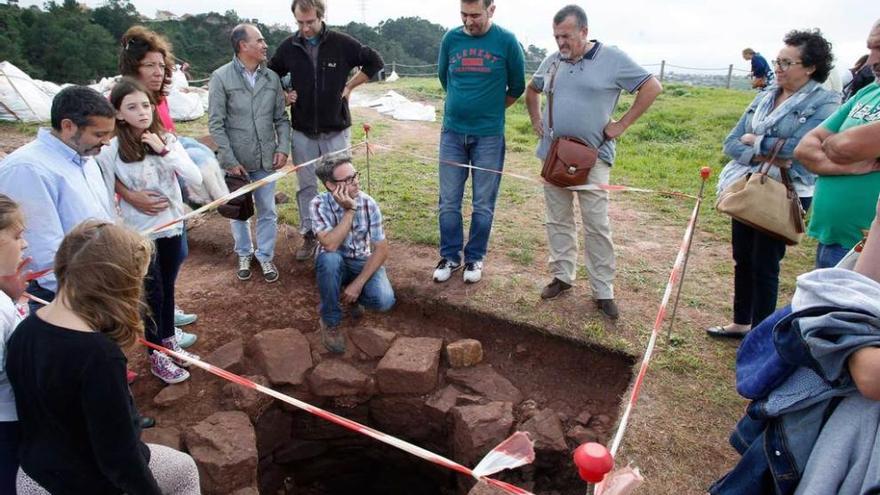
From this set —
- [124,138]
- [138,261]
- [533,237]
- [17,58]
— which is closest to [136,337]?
[138,261]

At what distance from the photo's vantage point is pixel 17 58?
49.4 ft

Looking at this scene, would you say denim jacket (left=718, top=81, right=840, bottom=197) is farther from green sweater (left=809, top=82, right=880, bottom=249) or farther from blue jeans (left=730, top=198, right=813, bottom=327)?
green sweater (left=809, top=82, right=880, bottom=249)

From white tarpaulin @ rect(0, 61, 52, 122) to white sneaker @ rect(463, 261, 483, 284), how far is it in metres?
9.31

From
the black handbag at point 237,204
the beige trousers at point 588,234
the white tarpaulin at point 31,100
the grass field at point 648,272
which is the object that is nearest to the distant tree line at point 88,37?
the white tarpaulin at point 31,100

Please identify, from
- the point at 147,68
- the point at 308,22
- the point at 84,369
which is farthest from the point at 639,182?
the point at 84,369

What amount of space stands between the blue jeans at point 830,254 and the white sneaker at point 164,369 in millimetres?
3602

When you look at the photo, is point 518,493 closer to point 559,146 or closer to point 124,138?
point 559,146

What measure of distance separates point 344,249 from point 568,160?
1646 millimetres

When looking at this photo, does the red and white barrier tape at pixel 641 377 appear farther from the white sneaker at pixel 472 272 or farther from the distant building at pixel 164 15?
the distant building at pixel 164 15

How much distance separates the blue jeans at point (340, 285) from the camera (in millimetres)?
3832

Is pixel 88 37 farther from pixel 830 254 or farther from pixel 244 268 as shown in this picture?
pixel 830 254

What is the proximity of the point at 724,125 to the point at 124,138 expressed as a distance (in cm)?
1007

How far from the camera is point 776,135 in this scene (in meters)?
3.15

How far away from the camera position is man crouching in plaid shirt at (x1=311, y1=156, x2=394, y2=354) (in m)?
3.75
